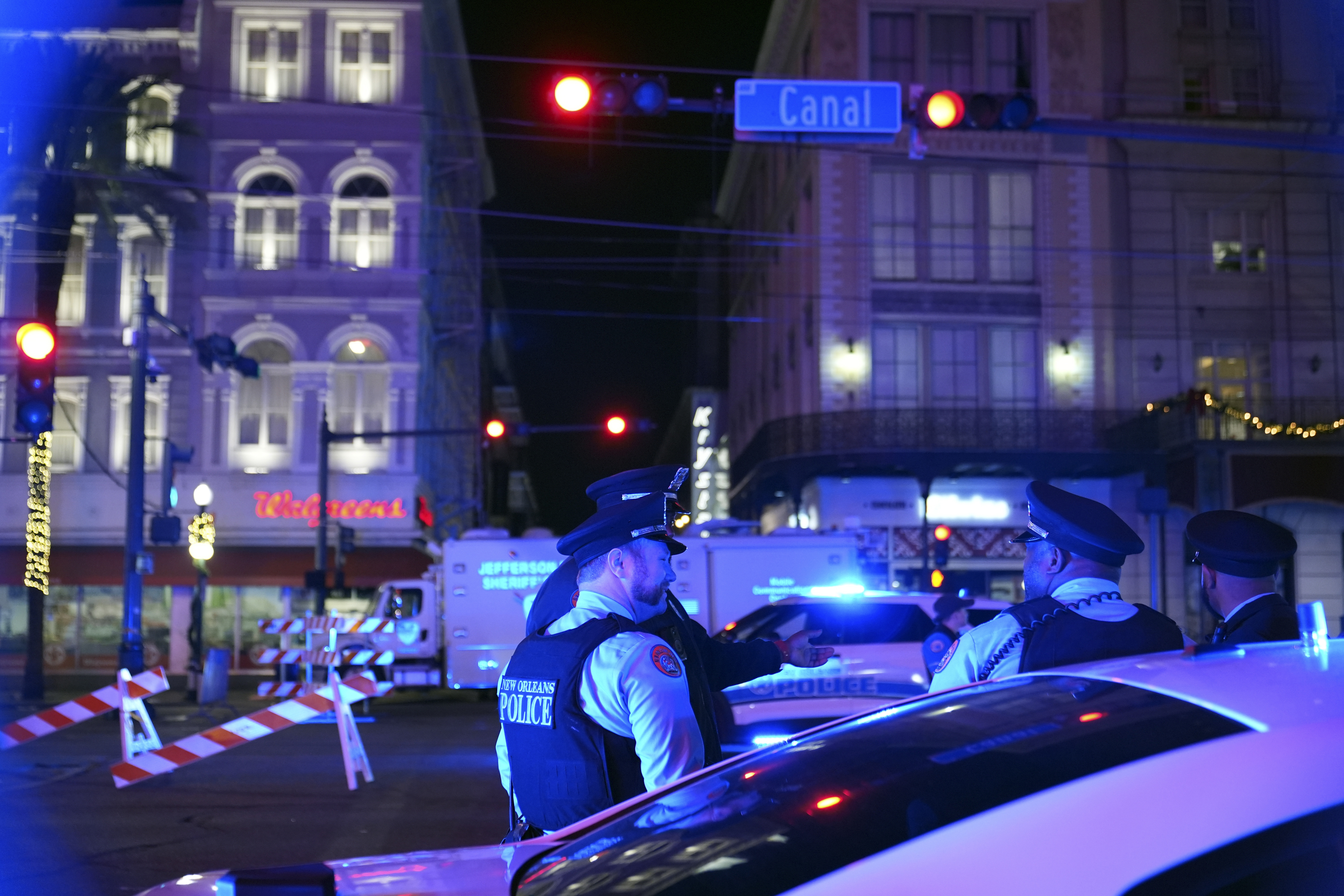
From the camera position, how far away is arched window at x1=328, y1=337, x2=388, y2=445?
34.7m

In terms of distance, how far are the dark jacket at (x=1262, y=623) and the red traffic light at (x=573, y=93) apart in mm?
7838

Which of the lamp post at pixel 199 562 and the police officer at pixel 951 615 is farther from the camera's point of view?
the lamp post at pixel 199 562

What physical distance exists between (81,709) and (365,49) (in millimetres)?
26336

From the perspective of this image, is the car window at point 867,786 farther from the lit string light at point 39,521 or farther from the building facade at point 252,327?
the building facade at point 252,327

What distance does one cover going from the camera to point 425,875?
2.89 metres

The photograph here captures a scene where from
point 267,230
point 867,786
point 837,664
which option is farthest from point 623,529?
point 267,230

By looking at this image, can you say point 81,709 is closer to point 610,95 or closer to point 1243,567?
point 610,95

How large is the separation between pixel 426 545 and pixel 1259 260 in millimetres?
23078

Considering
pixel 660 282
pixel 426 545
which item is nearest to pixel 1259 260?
pixel 426 545

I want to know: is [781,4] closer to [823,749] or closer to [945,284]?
[945,284]

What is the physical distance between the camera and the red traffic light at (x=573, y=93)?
11695mm

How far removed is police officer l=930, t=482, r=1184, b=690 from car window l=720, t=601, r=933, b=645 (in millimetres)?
8029

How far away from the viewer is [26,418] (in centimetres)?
1388

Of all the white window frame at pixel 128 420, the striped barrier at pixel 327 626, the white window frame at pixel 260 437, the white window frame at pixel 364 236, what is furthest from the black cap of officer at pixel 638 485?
the white window frame at pixel 128 420
